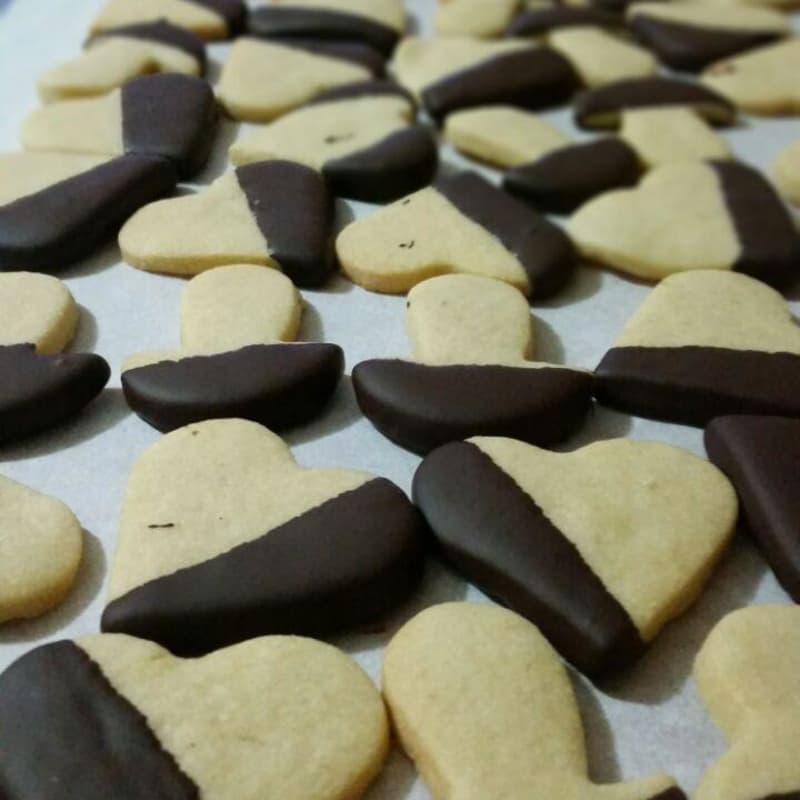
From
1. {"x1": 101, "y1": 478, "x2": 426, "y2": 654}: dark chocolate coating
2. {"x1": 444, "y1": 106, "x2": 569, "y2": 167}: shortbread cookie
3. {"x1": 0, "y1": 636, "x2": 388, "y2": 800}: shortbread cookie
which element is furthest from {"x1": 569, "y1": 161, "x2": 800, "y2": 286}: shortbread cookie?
{"x1": 0, "y1": 636, "x2": 388, "y2": 800}: shortbread cookie

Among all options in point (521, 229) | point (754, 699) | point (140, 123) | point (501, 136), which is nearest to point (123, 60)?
point (140, 123)

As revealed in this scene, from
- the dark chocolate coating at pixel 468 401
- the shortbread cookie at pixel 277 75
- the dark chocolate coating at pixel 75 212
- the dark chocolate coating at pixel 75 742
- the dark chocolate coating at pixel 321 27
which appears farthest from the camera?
the dark chocolate coating at pixel 321 27

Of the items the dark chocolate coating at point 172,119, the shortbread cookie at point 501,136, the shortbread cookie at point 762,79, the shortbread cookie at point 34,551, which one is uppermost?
the shortbread cookie at point 762,79

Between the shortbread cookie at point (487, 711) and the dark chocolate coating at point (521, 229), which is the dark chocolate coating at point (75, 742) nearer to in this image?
the shortbread cookie at point (487, 711)

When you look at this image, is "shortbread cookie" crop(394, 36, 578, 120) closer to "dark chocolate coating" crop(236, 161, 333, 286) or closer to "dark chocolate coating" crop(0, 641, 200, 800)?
"dark chocolate coating" crop(236, 161, 333, 286)

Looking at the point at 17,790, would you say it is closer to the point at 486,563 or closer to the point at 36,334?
the point at 486,563

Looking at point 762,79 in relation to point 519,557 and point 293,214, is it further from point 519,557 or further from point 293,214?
point 519,557

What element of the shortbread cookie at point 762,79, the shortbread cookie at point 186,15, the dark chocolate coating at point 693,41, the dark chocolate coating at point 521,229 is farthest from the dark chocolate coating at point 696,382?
the shortbread cookie at point 186,15
